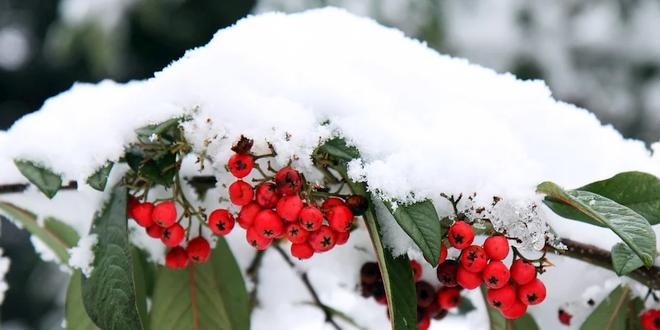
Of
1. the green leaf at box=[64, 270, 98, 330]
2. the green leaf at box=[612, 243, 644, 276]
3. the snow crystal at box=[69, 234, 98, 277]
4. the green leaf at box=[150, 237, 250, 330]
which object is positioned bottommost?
the green leaf at box=[64, 270, 98, 330]

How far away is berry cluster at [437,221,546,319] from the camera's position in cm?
90

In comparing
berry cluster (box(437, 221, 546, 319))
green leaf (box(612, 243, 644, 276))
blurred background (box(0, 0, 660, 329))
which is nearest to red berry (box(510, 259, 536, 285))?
berry cluster (box(437, 221, 546, 319))

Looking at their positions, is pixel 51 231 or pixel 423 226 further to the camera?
pixel 51 231

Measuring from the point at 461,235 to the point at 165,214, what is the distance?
16.4 inches

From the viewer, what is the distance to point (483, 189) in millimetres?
911

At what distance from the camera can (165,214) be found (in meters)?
1.01

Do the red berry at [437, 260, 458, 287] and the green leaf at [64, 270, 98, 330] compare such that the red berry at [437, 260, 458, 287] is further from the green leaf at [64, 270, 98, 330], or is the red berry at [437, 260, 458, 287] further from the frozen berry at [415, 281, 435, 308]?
the green leaf at [64, 270, 98, 330]

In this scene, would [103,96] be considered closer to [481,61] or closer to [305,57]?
[305,57]

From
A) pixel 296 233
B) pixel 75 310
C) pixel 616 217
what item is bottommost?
pixel 75 310

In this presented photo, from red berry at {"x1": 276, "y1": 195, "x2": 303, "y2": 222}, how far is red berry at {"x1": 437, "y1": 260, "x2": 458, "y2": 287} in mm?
214

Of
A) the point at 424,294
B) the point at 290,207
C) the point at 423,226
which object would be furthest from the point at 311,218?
the point at 424,294

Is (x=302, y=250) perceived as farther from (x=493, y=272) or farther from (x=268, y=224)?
(x=493, y=272)

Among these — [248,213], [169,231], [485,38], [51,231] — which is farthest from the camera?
[485,38]

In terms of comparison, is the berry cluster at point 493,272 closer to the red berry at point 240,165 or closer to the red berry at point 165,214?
the red berry at point 240,165
